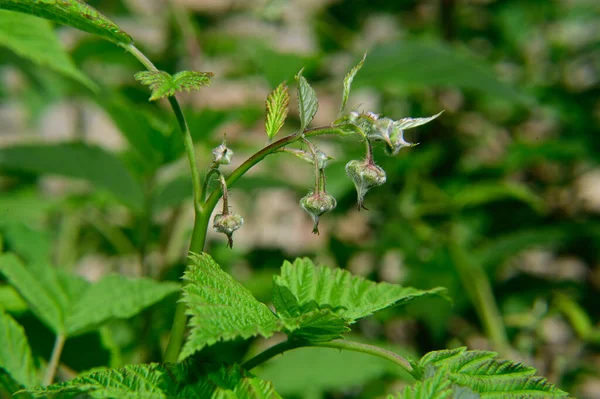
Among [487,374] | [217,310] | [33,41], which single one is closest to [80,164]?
[33,41]

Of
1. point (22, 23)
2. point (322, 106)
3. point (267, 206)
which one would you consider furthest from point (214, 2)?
point (22, 23)

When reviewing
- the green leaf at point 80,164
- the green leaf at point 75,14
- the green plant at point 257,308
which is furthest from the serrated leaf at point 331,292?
the green leaf at point 80,164

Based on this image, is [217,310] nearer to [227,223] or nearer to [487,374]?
[227,223]

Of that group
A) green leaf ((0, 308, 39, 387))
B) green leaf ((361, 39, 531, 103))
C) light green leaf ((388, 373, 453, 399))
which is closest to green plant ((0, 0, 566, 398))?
light green leaf ((388, 373, 453, 399))

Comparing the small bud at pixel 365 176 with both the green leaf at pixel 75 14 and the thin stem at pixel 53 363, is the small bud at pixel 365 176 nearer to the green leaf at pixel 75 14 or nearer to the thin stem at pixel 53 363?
the green leaf at pixel 75 14

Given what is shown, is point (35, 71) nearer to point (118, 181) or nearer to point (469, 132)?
point (118, 181)

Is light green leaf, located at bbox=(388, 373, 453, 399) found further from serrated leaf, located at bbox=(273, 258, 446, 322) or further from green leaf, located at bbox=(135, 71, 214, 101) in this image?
green leaf, located at bbox=(135, 71, 214, 101)
